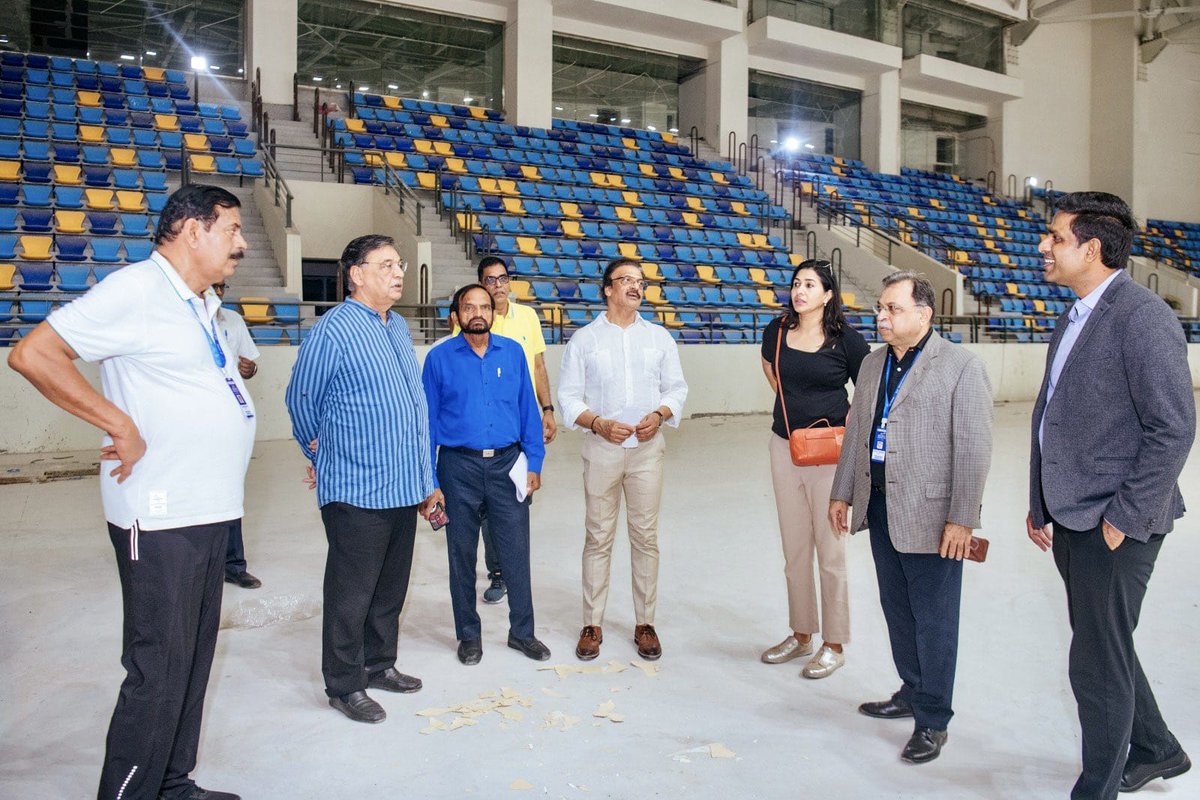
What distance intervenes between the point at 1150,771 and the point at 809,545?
139 cm

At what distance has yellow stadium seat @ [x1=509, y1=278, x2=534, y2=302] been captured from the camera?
11670mm

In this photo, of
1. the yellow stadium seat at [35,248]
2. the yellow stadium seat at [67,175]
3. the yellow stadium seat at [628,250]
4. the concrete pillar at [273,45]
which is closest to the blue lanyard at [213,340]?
the yellow stadium seat at [35,248]

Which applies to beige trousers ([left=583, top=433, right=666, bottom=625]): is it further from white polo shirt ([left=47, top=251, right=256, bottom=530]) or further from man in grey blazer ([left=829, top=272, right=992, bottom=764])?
white polo shirt ([left=47, top=251, right=256, bottom=530])

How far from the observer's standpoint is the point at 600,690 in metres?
3.39

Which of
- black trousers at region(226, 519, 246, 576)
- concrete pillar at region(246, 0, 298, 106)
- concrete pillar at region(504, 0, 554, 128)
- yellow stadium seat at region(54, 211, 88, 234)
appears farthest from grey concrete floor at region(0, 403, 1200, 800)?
concrete pillar at region(504, 0, 554, 128)

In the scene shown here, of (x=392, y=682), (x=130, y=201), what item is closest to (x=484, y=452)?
(x=392, y=682)

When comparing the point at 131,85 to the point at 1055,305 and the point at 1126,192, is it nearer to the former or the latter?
the point at 1055,305

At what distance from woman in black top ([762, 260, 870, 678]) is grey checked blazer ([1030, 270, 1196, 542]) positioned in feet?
3.85

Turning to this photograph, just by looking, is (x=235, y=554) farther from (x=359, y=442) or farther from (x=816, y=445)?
(x=816, y=445)

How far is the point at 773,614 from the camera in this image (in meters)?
4.27

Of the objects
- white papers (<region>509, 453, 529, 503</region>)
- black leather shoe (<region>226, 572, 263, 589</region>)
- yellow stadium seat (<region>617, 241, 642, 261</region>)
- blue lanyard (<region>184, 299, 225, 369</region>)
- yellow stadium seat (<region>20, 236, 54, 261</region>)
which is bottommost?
black leather shoe (<region>226, 572, 263, 589</region>)

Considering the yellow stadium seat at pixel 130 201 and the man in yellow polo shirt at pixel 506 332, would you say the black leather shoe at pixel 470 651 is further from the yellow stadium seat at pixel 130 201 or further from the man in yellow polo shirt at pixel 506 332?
the yellow stadium seat at pixel 130 201

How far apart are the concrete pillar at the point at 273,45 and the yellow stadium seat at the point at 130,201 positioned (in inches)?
193

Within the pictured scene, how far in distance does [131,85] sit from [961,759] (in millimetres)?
15479
